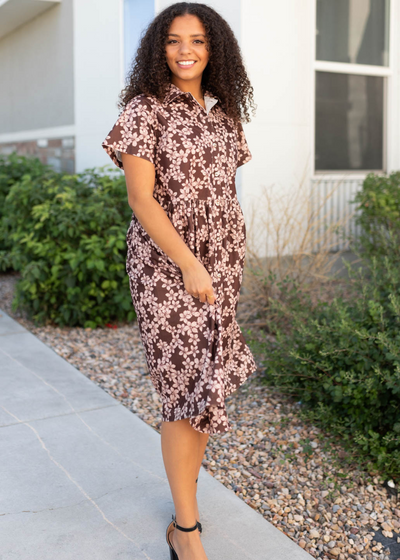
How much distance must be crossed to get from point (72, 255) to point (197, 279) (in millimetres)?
2880

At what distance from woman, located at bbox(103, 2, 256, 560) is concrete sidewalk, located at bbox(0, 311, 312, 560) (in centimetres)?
25

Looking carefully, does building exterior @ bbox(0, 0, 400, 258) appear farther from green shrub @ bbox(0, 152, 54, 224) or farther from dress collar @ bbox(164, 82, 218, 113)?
dress collar @ bbox(164, 82, 218, 113)

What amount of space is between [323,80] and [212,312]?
4618 millimetres

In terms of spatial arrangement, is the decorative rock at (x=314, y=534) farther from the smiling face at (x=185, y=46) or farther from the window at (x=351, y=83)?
the window at (x=351, y=83)

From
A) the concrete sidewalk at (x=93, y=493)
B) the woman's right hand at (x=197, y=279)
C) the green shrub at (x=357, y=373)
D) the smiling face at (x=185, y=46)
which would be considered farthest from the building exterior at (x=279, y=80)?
Answer: the woman's right hand at (x=197, y=279)

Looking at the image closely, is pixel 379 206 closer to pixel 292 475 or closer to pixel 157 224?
Answer: pixel 292 475

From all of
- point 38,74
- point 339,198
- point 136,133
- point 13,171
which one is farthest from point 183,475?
point 38,74

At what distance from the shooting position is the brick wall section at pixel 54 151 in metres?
8.05

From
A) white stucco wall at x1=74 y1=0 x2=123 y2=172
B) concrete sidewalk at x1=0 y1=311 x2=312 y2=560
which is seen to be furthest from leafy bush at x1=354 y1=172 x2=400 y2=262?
white stucco wall at x1=74 y1=0 x2=123 y2=172

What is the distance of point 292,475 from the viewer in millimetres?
2770

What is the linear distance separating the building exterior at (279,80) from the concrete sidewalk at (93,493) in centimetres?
261

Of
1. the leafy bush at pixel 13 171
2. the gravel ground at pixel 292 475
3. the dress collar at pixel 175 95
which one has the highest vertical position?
the leafy bush at pixel 13 171

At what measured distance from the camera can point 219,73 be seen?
217 centimetres

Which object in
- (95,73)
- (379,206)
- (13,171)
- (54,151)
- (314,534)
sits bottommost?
(314,534)
